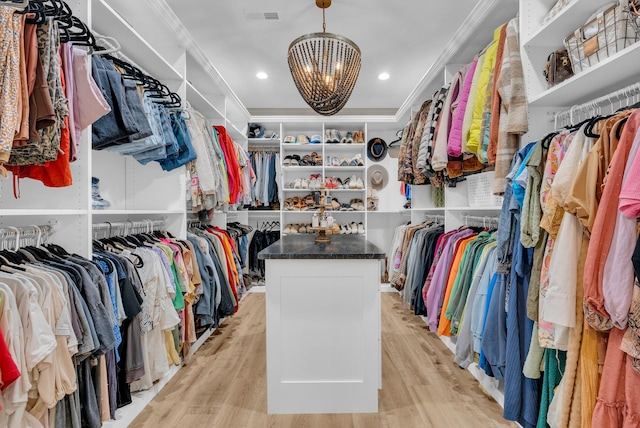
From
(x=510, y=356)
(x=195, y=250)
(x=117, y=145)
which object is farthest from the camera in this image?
(x=195, y=250)

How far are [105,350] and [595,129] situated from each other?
2023mm

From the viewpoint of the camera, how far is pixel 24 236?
4.99 feet

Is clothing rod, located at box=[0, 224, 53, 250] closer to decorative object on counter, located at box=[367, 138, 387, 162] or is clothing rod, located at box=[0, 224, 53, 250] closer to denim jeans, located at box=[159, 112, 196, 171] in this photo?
denim jeans, located at box=[159, 112, 196, 171]

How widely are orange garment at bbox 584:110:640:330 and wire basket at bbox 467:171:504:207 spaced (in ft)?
5.32

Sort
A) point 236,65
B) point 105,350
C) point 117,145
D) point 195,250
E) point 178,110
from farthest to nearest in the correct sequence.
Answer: point 236,65, point 195,250, point 178,110, point 117,145, point 105,350

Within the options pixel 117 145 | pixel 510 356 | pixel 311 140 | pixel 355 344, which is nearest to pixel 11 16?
pixel 117 145

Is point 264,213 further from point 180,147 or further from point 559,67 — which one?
point 559,67

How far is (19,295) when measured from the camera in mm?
1207

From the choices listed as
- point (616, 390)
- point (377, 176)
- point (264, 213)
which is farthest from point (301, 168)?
point (616, 390)

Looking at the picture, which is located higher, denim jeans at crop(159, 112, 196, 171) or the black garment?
denim jeans at crop(159, 112, 196, 171)

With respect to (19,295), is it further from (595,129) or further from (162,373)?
(595,129)

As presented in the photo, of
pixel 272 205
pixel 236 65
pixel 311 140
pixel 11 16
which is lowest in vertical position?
pixel 272 205

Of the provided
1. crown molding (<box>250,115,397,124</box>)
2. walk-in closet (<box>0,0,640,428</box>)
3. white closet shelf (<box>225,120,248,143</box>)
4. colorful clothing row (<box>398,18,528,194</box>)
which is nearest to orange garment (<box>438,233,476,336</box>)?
walk-in closet (<box>0,0,640,428</box>)

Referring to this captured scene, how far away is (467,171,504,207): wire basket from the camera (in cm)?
281
